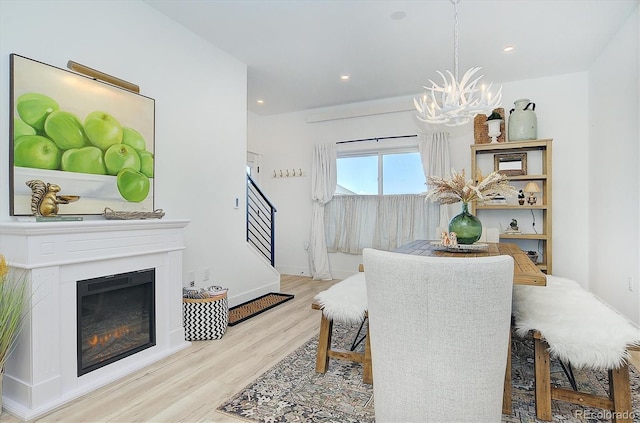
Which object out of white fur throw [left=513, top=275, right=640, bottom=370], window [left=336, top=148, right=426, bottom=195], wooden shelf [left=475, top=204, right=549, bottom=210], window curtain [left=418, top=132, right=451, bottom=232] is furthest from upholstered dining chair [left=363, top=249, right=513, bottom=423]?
window [left=336, top=148, right=426, bottom=195]

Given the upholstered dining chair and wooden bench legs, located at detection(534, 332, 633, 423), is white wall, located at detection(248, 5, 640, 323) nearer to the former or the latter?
wooden bench legs, located at detection(534, 332, 633, 423)

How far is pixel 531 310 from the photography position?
1.92m

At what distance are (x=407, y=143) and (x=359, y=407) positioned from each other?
12.8ft

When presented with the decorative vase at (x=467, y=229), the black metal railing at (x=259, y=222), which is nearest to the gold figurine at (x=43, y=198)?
the decorative vase at (x=467, y=229)

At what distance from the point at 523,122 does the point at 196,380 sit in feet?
14.4

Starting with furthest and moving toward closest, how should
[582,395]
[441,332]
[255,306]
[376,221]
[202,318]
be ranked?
[376,221] → [255,306] → [202,318] → [582,395] → [441,332]

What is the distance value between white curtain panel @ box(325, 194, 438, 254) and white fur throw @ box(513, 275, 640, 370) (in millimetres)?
2800

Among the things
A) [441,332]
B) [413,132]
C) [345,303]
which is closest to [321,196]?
[413,132]

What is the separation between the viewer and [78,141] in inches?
89.0

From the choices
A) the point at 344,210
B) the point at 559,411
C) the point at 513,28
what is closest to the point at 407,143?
the point at 344,210

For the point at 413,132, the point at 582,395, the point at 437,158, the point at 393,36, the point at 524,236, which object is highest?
the point at 393,36

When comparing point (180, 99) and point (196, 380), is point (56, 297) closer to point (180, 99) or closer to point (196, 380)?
point (196, 380)

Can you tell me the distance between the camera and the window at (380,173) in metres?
5.00

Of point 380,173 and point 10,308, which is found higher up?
point 380,173
